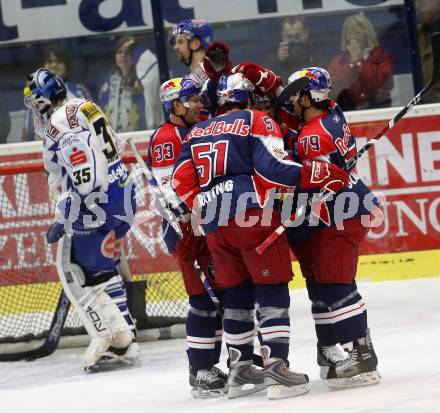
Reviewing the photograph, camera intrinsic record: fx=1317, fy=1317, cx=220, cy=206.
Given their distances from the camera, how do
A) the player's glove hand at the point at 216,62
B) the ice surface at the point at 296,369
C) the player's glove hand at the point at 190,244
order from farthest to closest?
1. the player's glove hand at the point at 216,62
2. the player's glove hand at the point at 190,244
3. the ice surface at the point at 296,369

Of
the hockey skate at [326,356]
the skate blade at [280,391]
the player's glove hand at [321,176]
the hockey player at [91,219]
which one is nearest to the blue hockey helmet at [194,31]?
the hockey player at [91,219]

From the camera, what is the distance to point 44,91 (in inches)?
249

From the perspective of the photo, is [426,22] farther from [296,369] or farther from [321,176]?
[321,176]

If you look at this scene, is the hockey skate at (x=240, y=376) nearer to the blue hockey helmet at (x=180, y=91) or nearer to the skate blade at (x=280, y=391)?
the skate blade at (x=280, y=391)

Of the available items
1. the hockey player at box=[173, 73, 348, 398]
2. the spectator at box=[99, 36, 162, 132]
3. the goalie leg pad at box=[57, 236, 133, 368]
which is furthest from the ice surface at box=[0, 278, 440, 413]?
the spectator at box=[99, 36, 162, 132]

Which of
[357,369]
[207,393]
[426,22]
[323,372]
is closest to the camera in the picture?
[357,369]

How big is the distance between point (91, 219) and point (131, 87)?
235 cm

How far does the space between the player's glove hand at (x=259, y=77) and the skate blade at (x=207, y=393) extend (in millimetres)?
1229

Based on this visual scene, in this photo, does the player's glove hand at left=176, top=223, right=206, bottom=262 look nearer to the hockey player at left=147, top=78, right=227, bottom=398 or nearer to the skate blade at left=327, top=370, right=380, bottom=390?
the hockey player at left=147, top=78, right=227, bottom=398

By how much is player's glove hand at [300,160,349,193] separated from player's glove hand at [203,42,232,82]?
0.96m

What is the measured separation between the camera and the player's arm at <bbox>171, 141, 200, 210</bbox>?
16.9 feet

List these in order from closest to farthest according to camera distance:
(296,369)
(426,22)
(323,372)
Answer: (323,372) → (296,369) → (426,22)

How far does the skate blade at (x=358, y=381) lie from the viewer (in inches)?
199

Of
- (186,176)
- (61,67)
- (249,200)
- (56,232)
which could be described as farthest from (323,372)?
(61,67)
